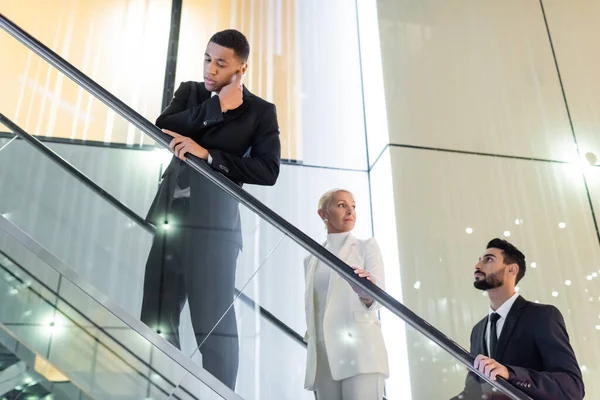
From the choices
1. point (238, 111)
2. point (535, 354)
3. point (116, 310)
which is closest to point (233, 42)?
point (238, 111)

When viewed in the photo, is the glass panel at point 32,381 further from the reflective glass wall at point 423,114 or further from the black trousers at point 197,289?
the reflective glass wall at point 423,114

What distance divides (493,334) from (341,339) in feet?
3.15

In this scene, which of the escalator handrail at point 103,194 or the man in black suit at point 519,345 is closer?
Result: the escalator handrail at point 103,194

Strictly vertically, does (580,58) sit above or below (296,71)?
above

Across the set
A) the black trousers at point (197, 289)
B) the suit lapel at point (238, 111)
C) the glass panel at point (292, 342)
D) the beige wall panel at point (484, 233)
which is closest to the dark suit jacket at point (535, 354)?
the glass panel at point (292, 342)

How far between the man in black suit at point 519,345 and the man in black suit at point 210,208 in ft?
2.95

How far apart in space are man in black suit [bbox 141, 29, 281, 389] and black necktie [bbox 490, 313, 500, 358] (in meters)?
1.22

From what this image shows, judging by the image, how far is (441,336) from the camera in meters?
2.17

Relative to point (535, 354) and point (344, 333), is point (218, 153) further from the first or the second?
point (535, 354)

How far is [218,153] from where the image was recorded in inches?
91.1

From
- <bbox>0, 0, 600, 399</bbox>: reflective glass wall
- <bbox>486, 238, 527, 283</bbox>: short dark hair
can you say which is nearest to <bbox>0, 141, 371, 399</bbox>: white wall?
<bbox>486, 238, 527, 283</bbox>: short dark hair

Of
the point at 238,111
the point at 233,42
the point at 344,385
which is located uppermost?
the point at 233,42

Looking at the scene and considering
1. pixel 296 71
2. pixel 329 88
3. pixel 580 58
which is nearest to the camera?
pixel 296 71

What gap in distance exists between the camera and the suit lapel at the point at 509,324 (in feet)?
→ 8.64
